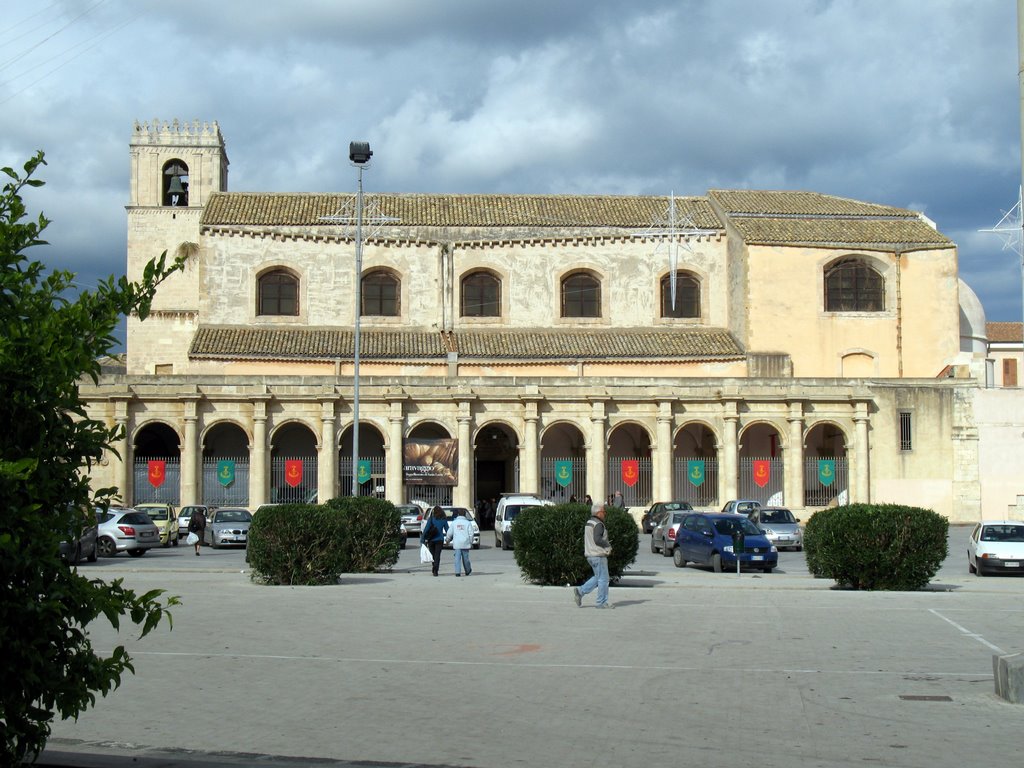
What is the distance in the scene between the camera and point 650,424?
1804 inches

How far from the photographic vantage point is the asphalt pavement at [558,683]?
8.68m

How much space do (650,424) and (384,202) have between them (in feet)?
54.2

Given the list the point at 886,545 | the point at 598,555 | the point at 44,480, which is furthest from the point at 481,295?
the point at 44,480

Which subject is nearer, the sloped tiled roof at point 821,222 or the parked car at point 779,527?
the parked car at point 779,527

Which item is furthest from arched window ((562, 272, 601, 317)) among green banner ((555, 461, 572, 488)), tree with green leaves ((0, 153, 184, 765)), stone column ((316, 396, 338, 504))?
tree with green leaves ((0, 153, 184, 765))

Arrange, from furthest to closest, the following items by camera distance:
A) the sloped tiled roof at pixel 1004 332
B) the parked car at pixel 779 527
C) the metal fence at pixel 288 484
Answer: the sloped tiled roof at pixel 1004 332, the metal fence at pixel 288 484, the parked car at pixel 779 527

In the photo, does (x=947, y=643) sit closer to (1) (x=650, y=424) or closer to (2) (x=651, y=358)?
(1) (x=650, y=424)

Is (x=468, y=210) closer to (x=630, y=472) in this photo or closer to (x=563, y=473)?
(x=563, y=473)

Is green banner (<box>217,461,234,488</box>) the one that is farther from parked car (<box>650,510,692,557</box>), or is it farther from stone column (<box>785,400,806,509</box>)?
stone column (<box>785,400,806,509</box>)

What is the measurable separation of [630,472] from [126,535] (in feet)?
62.4

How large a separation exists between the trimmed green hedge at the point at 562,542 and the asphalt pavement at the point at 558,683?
965mm

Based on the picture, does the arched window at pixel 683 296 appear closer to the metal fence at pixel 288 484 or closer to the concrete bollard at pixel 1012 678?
the metal fence at pixel 288 484

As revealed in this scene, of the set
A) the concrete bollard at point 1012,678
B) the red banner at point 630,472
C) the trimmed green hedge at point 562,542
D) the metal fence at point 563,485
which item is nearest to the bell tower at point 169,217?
the metal fence at point 563,485

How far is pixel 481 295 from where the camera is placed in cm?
5262
